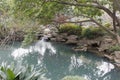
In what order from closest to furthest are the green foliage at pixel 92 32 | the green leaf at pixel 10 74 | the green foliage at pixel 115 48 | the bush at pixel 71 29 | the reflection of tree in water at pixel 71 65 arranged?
the green leaf at pixel 10 74 → the reflection of tree in water at pixel 71 65 → the green foliage at pixel 115 48 → the green foliage at pixel 92 32 → the bush at pixel 71 29

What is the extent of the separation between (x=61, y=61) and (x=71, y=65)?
35.9 inches

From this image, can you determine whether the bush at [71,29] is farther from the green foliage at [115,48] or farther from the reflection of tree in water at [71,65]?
the green foliage at [115,48]

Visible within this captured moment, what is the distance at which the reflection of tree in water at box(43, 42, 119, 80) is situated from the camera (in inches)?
415

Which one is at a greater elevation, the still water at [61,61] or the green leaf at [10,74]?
the green leaf at [10,74]

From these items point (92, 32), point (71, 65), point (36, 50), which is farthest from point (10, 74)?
point (92, 32)

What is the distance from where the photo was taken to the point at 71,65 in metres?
12.3

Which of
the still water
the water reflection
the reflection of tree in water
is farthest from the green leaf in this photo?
the water reflection

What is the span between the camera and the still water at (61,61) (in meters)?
10.7

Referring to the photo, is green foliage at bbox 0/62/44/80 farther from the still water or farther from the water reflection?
the water reflection

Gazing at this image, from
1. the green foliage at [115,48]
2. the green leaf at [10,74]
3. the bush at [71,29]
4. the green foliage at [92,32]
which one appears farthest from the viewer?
the bush at [71,29]

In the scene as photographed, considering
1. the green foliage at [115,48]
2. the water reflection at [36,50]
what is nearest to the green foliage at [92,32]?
the water reflection at [36,50]

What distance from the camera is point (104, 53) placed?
13.7m

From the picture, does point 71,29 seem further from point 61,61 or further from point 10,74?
point 10,74

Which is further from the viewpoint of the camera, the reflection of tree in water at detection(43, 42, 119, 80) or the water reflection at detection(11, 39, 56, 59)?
the water reflection at detection(11, 39, 56, 59)
